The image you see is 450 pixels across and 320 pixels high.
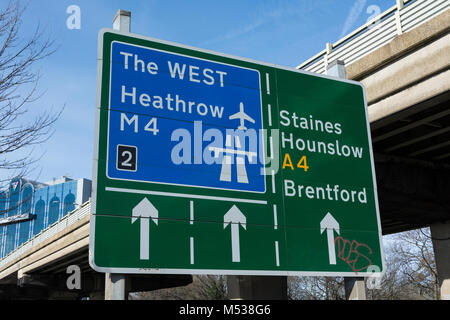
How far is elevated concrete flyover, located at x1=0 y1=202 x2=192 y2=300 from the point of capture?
32925 mm

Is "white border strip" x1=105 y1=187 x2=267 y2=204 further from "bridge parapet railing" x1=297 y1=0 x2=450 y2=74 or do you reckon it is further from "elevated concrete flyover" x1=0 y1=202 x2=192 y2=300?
"elevated concrete flyover" x1=0 y1=202 x2=192 y2=300

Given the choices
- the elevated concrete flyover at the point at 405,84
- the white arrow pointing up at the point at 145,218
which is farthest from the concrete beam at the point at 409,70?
the white arrow pointing up at the point at 145,218

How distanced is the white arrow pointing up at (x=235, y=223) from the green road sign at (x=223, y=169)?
12 mm

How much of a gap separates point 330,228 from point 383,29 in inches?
249

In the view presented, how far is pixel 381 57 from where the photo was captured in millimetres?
11234

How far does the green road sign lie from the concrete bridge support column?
1590 cm

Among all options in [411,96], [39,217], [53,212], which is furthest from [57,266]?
[39,217]

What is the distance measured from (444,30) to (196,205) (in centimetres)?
642

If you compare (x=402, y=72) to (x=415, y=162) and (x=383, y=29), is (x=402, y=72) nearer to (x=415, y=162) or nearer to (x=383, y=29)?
(x=383, y=29)

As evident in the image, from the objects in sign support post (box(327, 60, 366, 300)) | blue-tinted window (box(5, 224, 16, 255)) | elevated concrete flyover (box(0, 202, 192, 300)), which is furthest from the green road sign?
blue-tinted window (box(5, 224, 16, 255))

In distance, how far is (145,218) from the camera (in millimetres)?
5742

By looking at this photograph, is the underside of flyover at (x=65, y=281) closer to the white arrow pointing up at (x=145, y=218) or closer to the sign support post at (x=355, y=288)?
the sign support post at (x=355, y=288)

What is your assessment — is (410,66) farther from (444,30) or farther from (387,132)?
(387,132)
